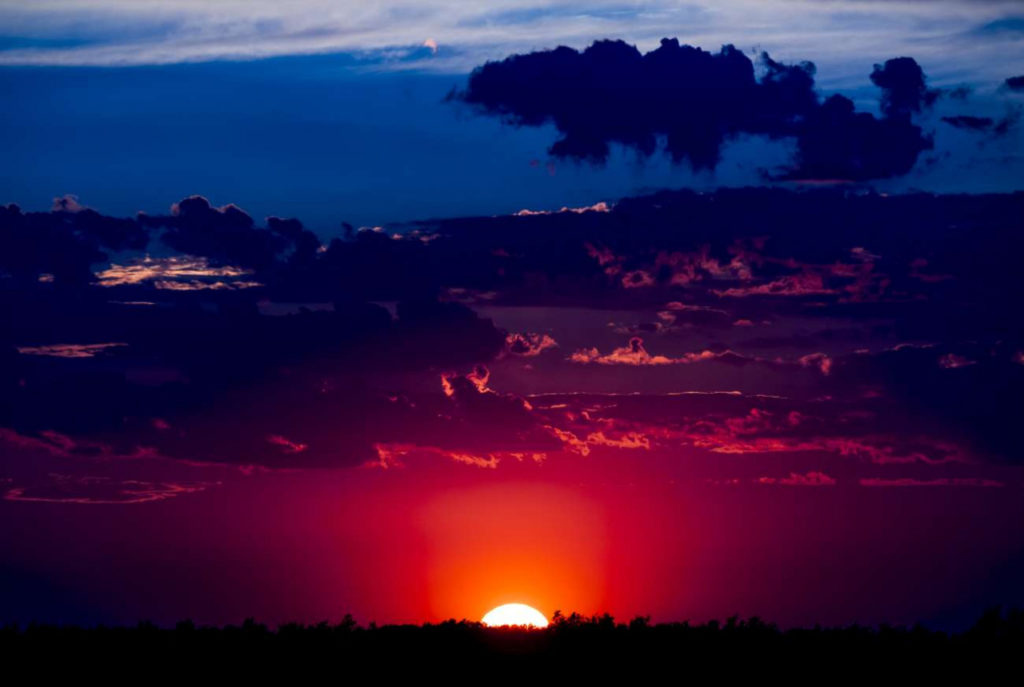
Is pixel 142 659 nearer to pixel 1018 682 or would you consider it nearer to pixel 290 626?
pixel 290 626

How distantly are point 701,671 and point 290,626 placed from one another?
1643 centimetres

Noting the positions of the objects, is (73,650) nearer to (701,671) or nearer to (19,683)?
(19,683)

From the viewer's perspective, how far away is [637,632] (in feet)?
258

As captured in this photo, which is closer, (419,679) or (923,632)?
(419,679)

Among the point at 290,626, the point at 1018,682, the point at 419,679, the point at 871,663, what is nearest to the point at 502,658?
the point at 419,679

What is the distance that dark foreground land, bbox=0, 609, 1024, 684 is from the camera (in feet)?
247

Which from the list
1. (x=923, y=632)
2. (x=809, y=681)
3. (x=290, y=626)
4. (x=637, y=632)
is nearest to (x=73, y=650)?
(x=290, y=626)

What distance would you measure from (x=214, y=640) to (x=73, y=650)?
5375 mm

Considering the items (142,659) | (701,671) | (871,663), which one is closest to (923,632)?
(871,663)

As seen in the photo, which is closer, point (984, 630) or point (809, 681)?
point (809, 681)

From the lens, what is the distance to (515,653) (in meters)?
76.1

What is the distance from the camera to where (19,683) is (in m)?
74.6

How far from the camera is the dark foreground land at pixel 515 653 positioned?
2965 inches

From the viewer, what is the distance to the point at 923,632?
79750mm
